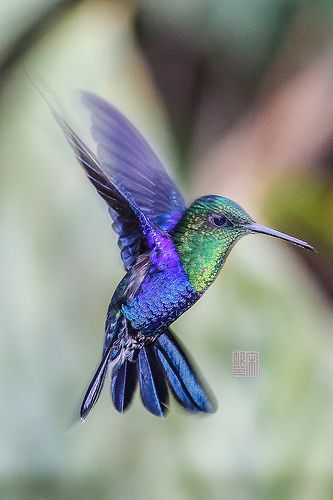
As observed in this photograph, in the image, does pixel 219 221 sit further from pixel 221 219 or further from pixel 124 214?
pixel 124 214

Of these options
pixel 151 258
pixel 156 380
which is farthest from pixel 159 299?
pixel 156 380

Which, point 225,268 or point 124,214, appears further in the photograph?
point 225,268

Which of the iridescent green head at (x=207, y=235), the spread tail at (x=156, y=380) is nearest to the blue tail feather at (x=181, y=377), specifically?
the spread tail at (x=156, y=380)

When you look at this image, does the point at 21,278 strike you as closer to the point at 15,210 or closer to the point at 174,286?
the point at 15,210

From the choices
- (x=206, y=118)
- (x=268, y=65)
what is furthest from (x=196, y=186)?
(x=268, y=65)

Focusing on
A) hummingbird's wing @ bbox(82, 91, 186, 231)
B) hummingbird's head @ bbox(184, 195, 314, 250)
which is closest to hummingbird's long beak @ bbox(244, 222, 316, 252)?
hummingbird's head @ bbox(184, 195, 314, 250)

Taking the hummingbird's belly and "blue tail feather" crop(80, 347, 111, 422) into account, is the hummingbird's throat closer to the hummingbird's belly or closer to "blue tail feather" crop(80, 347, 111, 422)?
the hummingbird's belly
